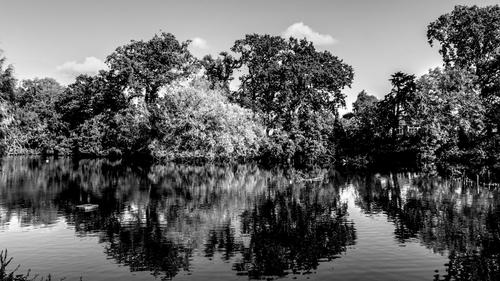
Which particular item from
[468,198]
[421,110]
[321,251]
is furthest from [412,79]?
[321,251]

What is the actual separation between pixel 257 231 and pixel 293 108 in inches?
2467

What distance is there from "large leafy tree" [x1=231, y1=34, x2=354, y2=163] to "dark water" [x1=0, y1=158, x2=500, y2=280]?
30.6 m

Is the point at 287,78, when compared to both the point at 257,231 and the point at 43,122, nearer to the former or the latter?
the point at 257,231

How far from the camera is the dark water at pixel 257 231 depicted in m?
24.6

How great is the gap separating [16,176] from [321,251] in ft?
197

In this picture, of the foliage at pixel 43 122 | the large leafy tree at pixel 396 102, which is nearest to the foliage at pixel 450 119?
the large leafy tree at pixel 396 102

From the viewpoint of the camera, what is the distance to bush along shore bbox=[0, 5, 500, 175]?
198ft

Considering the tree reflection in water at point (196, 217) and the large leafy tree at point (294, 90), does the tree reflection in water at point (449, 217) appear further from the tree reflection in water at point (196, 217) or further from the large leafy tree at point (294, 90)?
the large leafy tree at point (294, 90)

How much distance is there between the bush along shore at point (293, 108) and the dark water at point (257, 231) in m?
9.71

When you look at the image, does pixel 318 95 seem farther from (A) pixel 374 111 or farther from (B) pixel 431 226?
(B) pixel 431 226

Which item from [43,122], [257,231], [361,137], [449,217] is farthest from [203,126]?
[43,122]

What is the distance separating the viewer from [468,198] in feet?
147

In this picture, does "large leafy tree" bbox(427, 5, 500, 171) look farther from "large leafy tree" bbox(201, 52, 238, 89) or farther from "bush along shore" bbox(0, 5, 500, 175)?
"large leafy tree" bbox(201, 52, 238, 89)

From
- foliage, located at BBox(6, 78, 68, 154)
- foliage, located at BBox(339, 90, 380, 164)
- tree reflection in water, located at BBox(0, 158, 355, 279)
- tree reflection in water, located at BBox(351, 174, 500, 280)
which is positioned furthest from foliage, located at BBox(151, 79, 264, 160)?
foliage, located at BBox(6, 78, 68, 154)
